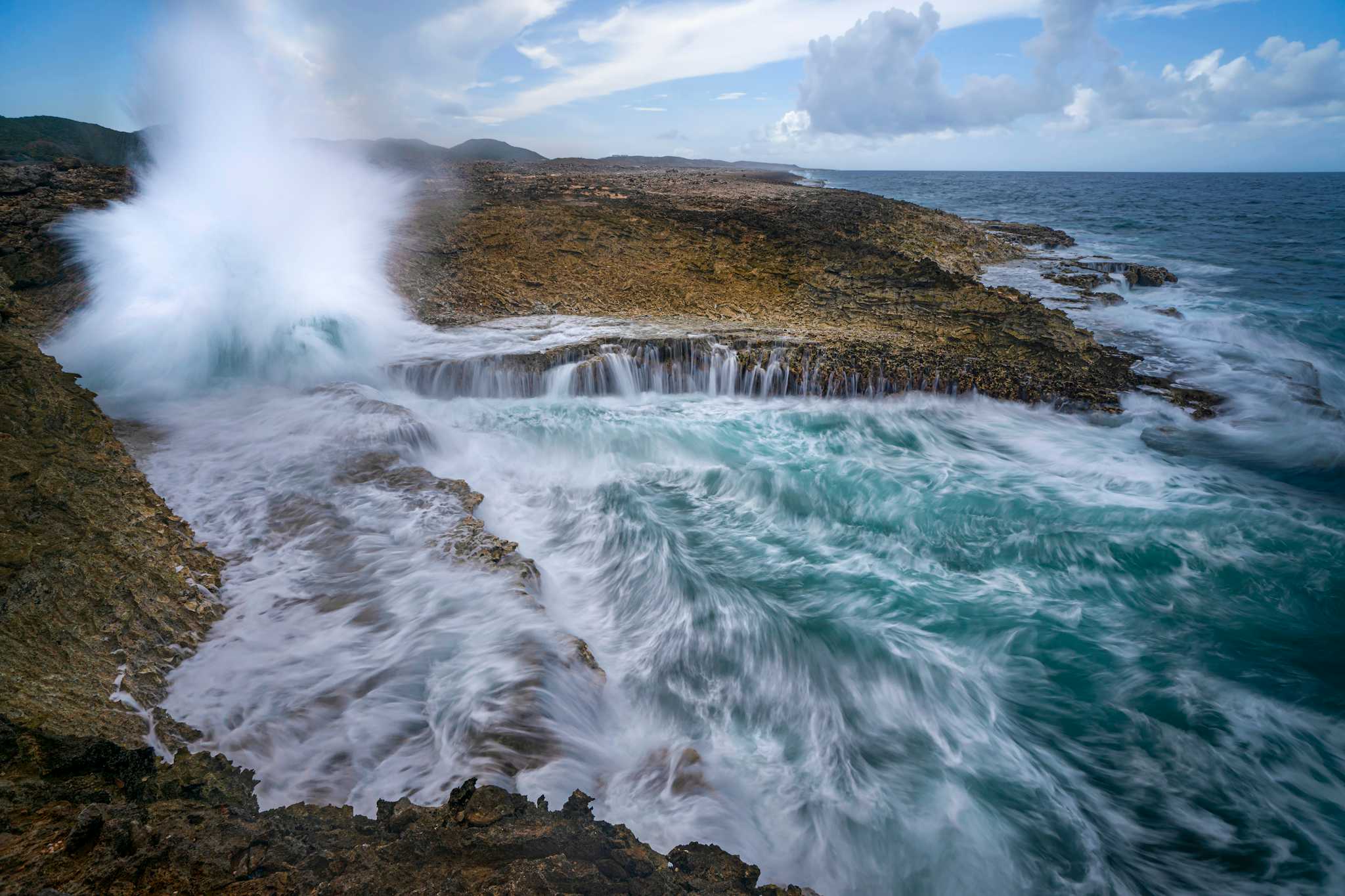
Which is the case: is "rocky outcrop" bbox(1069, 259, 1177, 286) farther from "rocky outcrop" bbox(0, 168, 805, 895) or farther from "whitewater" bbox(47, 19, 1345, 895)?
"rocky outcrop" bbox(0, 168, 805, 895)

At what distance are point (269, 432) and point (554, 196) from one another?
10.5 m

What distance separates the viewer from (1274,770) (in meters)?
3.54

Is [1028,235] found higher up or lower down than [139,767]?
lower down

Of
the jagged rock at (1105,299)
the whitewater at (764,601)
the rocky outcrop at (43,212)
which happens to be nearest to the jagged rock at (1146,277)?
the jagged rock at (1105,299)

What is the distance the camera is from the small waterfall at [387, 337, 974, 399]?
7.71m

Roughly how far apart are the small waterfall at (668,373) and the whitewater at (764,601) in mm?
67

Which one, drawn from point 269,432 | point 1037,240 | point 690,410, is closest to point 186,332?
point 269,432

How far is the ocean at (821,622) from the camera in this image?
9.93 ft

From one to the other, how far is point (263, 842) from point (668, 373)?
6797mm

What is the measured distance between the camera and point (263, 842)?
5.53 ft

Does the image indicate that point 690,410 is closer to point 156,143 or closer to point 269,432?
point 269,432

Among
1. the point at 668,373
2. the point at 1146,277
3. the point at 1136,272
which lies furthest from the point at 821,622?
the point at 1146,277

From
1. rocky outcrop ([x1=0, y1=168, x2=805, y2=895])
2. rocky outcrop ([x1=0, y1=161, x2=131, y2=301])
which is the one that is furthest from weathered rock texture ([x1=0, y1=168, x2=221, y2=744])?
rocky outcrop ([x1=0, y1=161, x2=131, y2=301])

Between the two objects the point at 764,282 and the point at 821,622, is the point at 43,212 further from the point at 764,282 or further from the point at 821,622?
the point at 821,622
